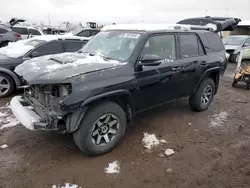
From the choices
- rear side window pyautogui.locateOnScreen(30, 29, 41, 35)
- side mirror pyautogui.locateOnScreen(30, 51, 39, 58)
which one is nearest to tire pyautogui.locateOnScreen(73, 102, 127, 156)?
side mirror pyautogui.locateOnScreen(30, 51, 39, 58)

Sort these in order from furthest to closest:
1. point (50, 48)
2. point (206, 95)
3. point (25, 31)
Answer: point (25, 31)
point (50, 48)
point (206, 95)

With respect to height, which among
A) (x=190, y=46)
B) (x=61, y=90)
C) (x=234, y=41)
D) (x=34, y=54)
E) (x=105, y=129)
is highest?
(x=190, y=46)

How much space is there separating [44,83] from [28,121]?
614 millimetres

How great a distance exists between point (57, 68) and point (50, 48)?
3820mm

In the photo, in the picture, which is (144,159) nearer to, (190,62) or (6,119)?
(190,62)

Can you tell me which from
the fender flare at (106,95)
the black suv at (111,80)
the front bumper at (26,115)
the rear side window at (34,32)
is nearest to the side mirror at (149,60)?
the black suv at (111,80)

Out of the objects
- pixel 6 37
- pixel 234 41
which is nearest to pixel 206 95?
pixel 234 41

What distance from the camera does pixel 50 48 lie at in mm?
6566

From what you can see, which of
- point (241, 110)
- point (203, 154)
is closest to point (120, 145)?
point (203, 154)

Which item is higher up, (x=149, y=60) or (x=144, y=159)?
(x=149, y=60)

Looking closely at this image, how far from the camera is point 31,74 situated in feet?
10.1

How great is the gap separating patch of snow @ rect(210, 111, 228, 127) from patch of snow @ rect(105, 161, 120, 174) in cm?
248

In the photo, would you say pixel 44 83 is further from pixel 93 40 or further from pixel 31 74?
pixel 93 40

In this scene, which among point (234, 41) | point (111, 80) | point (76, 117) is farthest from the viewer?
point (234, 41)
